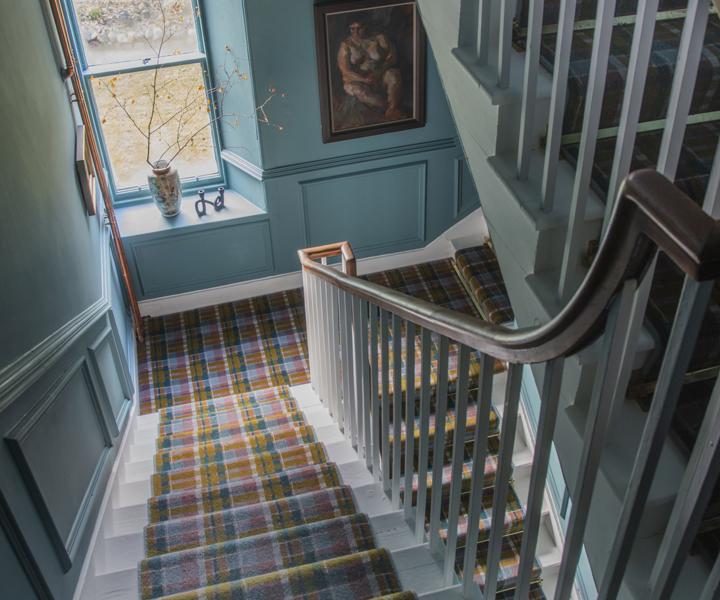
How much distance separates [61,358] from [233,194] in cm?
284

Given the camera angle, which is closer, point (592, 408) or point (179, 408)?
point (592, 408)

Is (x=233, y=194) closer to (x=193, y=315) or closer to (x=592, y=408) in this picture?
(x=193, y=315)

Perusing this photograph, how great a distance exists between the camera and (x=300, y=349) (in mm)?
4383

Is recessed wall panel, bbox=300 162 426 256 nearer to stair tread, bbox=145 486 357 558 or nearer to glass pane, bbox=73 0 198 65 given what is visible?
glass pane, bbox=73 0 198 65

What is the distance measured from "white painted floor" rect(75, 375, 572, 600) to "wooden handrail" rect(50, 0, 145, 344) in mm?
1090

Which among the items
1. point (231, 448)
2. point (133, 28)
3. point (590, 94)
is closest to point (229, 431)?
point (231, 448)

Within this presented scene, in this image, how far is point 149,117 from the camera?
14.4ft

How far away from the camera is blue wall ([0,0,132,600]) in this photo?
1589 mm

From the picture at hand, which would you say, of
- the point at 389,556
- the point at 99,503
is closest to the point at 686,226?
Result: the point at 389,556

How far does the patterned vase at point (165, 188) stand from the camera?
4223 millimetres

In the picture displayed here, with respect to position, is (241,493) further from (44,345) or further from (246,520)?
(44,345)

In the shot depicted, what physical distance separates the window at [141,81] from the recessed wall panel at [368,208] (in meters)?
0.91

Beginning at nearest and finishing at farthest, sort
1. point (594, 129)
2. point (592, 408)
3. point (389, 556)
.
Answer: point (592, 408) → point (594, 129) → point (389, 556)

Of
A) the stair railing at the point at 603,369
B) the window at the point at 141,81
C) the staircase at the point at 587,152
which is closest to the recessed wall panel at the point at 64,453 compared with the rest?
the stair railing at the point at 603,369
